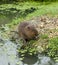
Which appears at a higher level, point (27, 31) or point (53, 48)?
point (27, 31)

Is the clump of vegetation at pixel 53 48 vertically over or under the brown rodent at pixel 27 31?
under

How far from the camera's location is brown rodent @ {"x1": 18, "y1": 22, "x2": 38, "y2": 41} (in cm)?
861

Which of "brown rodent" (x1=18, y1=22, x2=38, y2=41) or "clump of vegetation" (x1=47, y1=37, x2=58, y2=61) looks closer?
"clump of vegetation" (x1=47, y1=37, x2=58, y2=61)

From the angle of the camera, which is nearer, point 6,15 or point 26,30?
point 26,30

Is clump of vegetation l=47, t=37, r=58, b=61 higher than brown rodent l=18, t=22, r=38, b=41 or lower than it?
lower

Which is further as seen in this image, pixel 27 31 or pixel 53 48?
pixel 27 31

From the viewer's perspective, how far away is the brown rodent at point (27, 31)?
8.61m

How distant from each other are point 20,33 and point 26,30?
20.5 inches

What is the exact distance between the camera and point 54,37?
900 cm

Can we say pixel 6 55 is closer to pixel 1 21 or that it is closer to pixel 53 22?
pixel 53 22

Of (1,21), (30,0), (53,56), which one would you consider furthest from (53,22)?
(30,0)

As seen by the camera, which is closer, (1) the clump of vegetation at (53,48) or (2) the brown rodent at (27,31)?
(1) the clump of vegetation at (53,48)

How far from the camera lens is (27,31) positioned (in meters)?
8.79

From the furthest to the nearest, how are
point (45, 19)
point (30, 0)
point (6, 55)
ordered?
point (30, 0) < point (45, 19) < point (6, 55)
